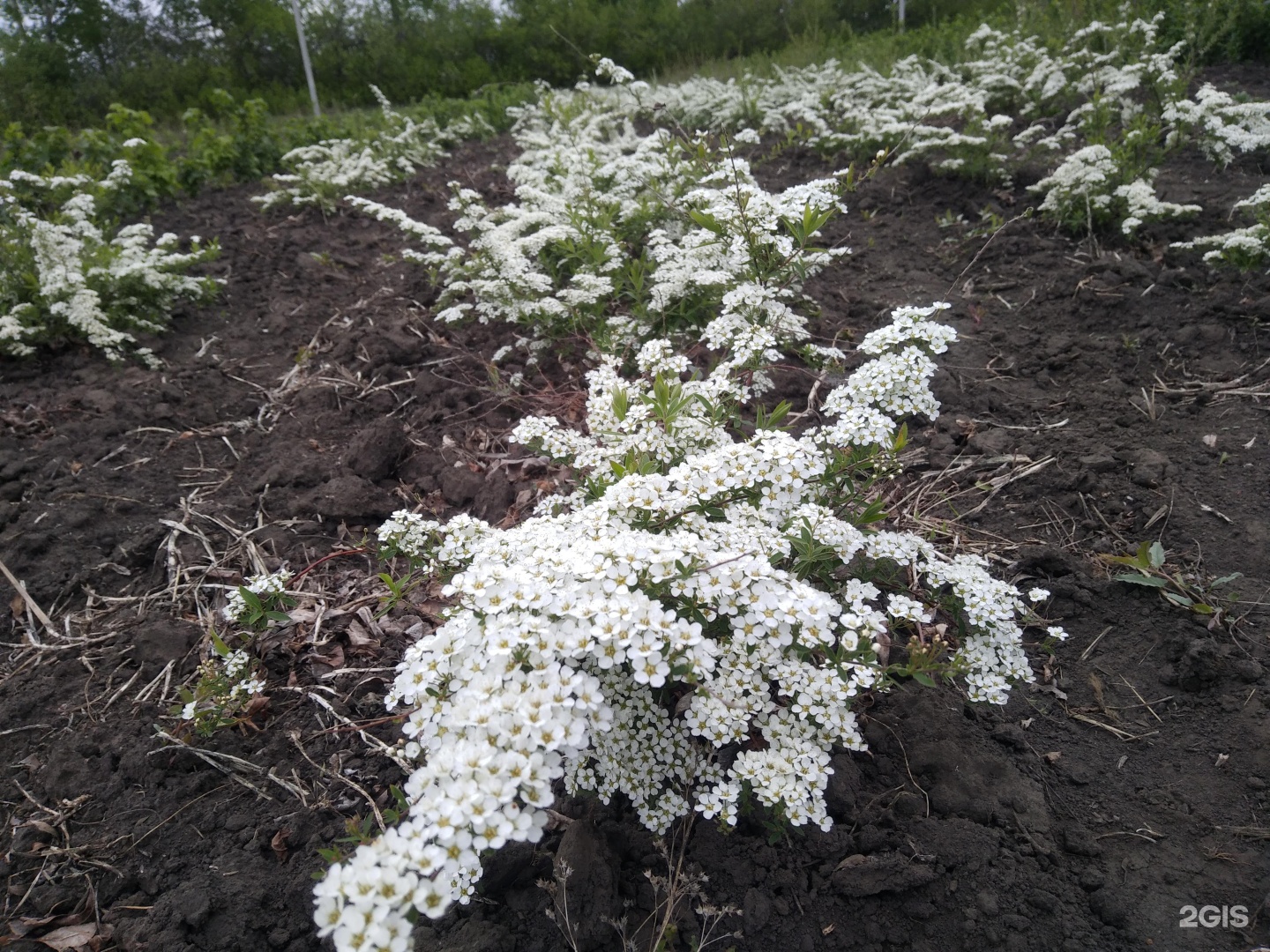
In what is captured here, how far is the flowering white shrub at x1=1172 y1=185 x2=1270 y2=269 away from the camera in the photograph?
3652 millimetres

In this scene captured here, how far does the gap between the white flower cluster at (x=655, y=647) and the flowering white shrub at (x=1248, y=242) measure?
254 centimetres

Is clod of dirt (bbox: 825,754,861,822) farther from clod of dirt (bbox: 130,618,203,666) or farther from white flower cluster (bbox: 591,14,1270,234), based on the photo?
white flower cluster (bbox: 591,14,1270,234)

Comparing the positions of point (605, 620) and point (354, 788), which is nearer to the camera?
point (605, 620)

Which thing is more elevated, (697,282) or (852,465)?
(697,282)

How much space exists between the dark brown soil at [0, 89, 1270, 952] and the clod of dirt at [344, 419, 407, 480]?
2 centimetres

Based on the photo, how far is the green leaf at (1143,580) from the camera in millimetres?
2635

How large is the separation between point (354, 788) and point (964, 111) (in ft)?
21.2

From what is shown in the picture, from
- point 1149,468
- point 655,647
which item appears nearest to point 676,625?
point 655,647

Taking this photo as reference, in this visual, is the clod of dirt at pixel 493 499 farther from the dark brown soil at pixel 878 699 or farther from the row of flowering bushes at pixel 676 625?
the row of flowering bushes at pixel 676 625

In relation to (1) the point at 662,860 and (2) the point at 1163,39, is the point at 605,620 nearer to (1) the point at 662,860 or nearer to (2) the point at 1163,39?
(1) the point at 662,860

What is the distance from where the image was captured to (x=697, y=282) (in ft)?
11.6

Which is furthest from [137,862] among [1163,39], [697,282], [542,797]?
[1163,39]

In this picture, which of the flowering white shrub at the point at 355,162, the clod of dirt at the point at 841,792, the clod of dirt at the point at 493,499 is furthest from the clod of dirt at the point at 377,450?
the flowering white shrub at the point at 355,162

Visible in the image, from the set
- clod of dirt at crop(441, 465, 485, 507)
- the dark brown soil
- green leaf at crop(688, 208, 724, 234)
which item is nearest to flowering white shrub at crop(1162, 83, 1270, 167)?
the dark brown soil
